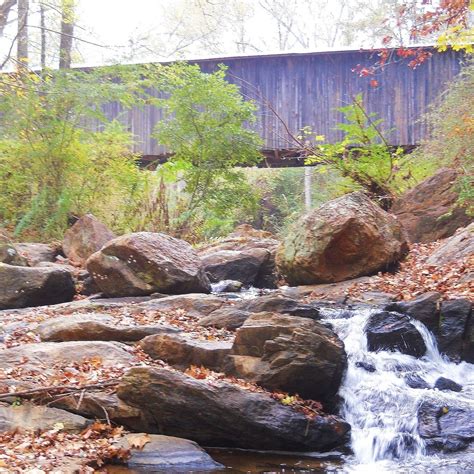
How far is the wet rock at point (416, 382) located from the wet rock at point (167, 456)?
8.31ft

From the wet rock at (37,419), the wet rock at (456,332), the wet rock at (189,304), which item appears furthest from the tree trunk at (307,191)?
the wet rock at (37,419)

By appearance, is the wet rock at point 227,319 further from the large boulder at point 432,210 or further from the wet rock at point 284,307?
the large boulder at point 432,210

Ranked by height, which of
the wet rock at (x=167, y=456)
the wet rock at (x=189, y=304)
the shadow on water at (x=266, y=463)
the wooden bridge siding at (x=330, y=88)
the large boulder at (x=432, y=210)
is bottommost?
the shadow on water at (x=266, y=463)

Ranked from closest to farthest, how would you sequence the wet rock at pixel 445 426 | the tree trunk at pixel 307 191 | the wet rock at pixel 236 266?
the wet rock at pixel 445 426 < the wet rock at pixel 236 266 < the tree trunk at pixel 307 191

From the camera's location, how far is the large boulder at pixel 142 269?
10.6 m

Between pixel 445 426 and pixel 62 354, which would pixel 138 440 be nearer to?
pixel 62 354

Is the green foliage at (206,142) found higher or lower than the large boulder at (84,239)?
higher

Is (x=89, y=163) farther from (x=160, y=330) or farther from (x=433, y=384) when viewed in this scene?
(x=433, y=384)

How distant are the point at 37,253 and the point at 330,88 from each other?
1163 centimetres

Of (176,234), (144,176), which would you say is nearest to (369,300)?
(176,234)

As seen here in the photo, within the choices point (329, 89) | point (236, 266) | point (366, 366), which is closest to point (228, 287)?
point (236, 266)

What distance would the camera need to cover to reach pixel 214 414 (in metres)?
6.04

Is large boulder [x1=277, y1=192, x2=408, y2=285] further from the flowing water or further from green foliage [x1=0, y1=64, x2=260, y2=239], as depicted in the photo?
green foliage [x1=0, y1=64, x2=260, y2=239]

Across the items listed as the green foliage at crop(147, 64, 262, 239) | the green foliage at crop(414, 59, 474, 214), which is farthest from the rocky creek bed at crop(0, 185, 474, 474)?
the green foliage at crop(147, 64, 262, 239)
